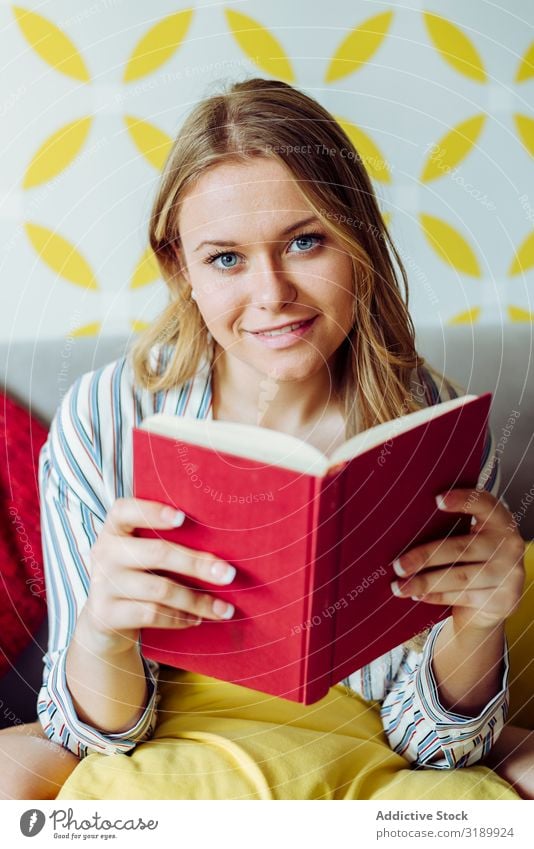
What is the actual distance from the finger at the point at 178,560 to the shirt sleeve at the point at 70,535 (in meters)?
0.16

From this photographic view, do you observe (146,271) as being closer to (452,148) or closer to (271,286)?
(271,286)

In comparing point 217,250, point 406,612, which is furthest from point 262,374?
point 406,612

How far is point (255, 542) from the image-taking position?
1.75 feet

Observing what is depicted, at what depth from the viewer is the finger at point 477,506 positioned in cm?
63

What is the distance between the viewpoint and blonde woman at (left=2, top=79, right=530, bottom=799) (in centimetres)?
64

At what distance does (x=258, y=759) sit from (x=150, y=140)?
19.2 inches

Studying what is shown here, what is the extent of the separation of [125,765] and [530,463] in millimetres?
527

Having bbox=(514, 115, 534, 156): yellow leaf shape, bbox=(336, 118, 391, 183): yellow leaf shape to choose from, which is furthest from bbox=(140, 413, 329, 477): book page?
bbox=(514, 115, 534, 156): yellow leaf shape

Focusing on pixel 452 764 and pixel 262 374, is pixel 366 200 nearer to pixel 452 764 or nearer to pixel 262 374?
pixel 262 374

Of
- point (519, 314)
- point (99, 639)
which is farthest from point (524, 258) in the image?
point (99, 639)

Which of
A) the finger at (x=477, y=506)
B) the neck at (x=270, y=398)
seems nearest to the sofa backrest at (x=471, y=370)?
the neck at (x=270, y=398)

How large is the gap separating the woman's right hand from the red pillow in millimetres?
245

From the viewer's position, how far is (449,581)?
640mm

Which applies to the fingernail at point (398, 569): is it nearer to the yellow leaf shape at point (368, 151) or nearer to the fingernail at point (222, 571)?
the fingernail at point (222, 571)
